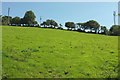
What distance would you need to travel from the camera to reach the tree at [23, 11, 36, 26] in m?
122

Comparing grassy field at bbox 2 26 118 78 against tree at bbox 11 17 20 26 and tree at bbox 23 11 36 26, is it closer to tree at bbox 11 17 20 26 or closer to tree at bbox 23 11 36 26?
tree at bbox 23 11 36 26

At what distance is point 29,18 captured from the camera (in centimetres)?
12244

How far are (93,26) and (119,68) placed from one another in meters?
111

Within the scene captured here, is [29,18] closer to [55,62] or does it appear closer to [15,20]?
[15,20]

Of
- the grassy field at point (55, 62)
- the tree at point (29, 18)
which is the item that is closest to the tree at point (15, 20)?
the tree at point (29, 18)

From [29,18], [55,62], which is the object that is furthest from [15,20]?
[55,62]

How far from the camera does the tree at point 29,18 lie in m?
122

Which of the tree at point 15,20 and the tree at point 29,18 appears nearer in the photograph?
the tree at point 29,18

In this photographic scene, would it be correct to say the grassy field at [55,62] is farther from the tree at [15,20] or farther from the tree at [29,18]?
the tree at [15,20]

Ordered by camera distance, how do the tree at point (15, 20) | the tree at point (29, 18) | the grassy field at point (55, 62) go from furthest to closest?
the tree at point (15, 20), the tree at point (29, 18), the grassy field at point (55, 62)

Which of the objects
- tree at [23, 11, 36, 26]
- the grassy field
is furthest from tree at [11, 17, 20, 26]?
the grassy field

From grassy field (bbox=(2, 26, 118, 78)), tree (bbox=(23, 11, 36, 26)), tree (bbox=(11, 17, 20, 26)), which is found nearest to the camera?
grassy field (bbox=(2, 26, 118, 78))

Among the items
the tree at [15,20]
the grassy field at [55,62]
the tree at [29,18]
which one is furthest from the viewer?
the tree at [15,20]

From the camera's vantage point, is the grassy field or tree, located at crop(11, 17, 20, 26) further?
tree, located at crop(11, 17, 20, 26)
